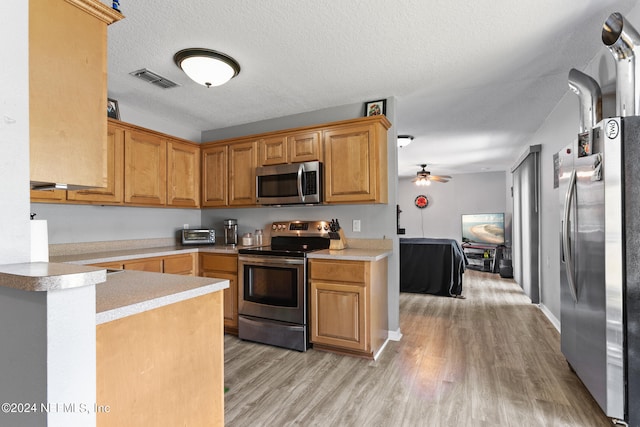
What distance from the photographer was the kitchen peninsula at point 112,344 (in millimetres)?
724

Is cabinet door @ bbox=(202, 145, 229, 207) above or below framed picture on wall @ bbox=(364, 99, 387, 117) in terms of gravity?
below

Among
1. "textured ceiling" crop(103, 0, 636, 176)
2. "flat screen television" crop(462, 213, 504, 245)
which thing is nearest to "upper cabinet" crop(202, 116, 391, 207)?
"textured ceiling" crop(103, 0, 636, 176)

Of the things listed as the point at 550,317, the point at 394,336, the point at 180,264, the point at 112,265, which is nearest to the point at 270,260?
the point at 180,264

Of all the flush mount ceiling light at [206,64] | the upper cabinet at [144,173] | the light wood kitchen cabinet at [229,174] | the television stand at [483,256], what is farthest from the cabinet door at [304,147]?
the television stand at [483,256]

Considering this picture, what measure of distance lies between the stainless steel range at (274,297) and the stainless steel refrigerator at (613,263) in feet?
6.66

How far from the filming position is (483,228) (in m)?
7.95

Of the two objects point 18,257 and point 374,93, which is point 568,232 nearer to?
point 374,93

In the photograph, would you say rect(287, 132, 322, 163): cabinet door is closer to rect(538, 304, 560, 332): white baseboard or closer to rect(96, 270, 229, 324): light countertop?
rect(96, 270, 229, 324): light countertop

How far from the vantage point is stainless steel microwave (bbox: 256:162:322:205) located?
10.4ft

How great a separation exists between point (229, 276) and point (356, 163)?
1.76 m

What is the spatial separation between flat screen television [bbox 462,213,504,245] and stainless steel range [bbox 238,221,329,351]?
6425 millimetres

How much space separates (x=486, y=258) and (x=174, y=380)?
289 inches

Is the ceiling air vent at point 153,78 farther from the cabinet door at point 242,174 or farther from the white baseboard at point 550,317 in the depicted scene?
the white baseboard at point 550,317

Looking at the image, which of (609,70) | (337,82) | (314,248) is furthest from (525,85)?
(314,248)
